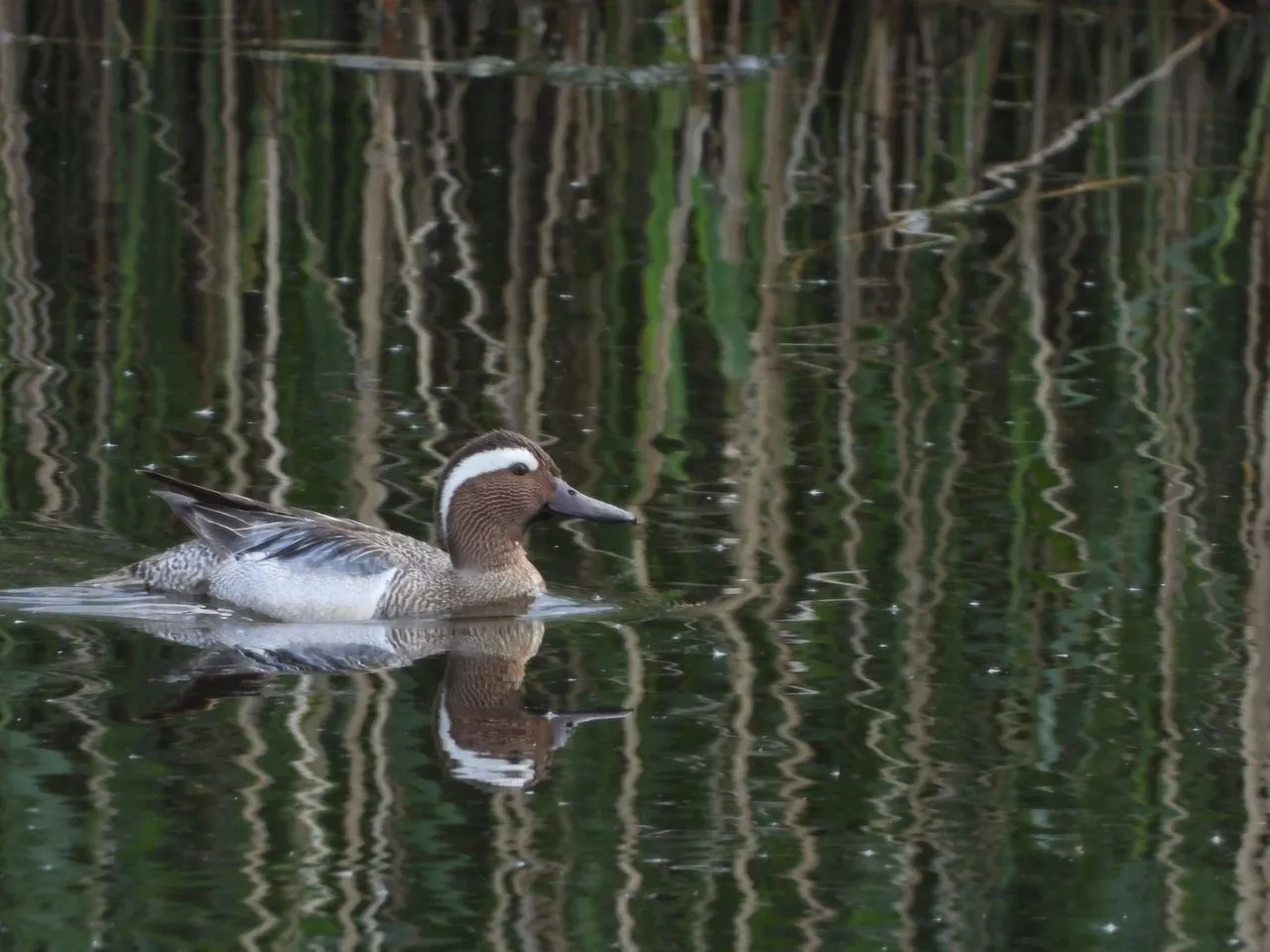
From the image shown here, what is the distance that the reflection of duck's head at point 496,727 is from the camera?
569 cm

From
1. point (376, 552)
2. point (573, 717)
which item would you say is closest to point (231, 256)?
point (376, 552)

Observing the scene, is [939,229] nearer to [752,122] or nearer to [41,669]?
[752,122]

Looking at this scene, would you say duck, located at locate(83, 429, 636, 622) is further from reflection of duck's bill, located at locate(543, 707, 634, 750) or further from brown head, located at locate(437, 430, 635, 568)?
reflection of duck's bill, located at locate(543, 707, 634, 750)

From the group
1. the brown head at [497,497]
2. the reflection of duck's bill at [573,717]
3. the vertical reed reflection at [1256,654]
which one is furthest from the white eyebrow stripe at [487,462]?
the vertical reed reflection at [1256,654]

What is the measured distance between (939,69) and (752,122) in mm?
2280

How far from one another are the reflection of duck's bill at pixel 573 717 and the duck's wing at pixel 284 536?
133cm

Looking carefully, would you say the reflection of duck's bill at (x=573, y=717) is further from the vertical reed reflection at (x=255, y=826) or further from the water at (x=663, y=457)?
the vertical reed reflection at (x=255, y=826)

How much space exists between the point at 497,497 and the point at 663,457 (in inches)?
32.1

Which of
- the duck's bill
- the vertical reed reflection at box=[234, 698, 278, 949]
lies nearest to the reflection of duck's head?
the vertical reed reflection at box=[234, 698, 278, 949]

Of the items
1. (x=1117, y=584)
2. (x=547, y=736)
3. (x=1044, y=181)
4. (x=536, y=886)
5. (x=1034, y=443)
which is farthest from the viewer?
(x=1044, y=181)

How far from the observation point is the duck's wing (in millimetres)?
7281

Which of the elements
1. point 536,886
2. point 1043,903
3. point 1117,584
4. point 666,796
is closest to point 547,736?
point 666,796

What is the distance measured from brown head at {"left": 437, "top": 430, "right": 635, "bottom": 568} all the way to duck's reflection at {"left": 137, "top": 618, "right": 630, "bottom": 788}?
1.24ft

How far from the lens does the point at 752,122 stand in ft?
42.5
